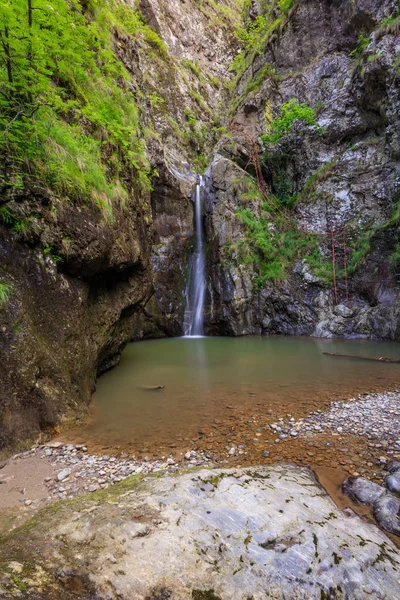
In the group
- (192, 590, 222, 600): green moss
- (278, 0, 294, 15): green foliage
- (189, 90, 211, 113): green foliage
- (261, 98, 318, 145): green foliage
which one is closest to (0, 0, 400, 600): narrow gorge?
(192, 590, 222, 600): green moss

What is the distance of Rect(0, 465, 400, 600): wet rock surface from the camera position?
57.3 inches

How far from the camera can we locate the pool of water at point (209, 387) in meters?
3.92

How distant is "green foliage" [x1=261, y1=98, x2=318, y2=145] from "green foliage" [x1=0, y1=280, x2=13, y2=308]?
18.9 metres

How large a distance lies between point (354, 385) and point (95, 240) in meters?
5.65

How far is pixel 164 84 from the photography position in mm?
21531

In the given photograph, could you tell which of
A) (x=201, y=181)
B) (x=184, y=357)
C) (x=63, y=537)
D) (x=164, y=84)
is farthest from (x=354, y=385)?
(x=164, y=84)

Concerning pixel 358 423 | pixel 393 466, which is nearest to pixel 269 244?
pixel 358 423

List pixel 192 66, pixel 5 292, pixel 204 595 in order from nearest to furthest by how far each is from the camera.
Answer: pixel 204 595 < pixel 5 292 < pixel 192 66

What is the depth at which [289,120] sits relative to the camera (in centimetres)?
1755

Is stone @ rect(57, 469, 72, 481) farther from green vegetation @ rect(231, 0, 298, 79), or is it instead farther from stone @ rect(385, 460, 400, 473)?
green vegetation @ rect(231, 0, 298, 79)

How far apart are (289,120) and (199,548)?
20747mm

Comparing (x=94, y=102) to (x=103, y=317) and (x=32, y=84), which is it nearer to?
(x=32, y=84)

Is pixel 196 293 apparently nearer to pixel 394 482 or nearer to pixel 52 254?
pixel 52 254

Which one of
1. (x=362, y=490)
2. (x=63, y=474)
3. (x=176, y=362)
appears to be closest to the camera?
(x=362, y=490)
